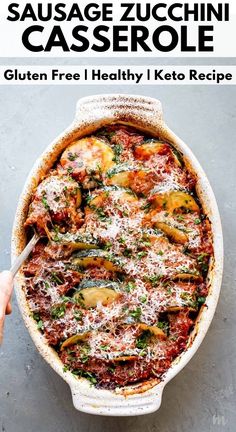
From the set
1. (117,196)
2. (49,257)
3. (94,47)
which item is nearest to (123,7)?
(94,47)

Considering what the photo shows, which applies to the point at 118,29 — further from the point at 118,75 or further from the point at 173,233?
the point at 173,233

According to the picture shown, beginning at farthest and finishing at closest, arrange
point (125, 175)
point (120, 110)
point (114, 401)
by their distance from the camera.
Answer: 1. point (120, 110)
2. point (125, 175)
3. point (114, 401)

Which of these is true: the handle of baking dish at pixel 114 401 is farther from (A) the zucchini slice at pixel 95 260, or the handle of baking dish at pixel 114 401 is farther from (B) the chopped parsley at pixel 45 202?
(B) the chopped parsley at pixel 45 202

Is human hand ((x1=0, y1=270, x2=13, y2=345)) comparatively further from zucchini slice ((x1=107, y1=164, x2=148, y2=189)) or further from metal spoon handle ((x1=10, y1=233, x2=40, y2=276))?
zucchini slice ((x1=107, y1=164, x2=148, y2=189))

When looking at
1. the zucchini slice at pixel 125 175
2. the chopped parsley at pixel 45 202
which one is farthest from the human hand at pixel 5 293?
the zucchini slice at pixel 125 175

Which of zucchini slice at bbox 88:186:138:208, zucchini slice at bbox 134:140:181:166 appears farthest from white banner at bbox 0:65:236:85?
zucchini slice at bbox 88:186:138:208

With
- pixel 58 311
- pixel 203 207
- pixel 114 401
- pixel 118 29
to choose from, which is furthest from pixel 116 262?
pixel 118 29
